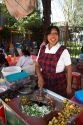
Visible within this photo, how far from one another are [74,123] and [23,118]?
0.40 meters

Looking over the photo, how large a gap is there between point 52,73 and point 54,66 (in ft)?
0.32

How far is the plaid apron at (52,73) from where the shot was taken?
95.4 inches

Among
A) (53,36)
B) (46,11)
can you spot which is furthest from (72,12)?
(53,36)

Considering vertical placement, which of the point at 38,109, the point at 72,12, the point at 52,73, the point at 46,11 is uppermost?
the point at 72,12

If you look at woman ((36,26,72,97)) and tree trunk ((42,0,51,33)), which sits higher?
tree trunk ((42,0,51,33))

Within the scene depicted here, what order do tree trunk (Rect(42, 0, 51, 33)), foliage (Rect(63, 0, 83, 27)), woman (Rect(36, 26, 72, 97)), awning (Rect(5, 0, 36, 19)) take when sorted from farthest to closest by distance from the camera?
foliage (Rect(63, 0, 83, 27)) < tree trunk (Rect(42, 0, 51, 33)) < awning (Rect(5, 0, 36, 19)) < woman (Rect(36, 26, 72, 97))

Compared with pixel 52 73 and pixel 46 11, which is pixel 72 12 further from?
pixel 52 73

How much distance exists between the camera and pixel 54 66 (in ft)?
7.95

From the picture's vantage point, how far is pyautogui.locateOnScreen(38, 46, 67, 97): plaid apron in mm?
2424

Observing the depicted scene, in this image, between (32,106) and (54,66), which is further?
(54,66)

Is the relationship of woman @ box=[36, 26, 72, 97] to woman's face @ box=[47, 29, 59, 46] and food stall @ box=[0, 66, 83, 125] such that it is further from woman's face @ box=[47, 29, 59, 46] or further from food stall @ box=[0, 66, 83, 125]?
food stall @ box=[0, 66, 83, 125]

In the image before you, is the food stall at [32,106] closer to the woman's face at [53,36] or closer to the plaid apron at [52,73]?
the plaid apron at [52,73]

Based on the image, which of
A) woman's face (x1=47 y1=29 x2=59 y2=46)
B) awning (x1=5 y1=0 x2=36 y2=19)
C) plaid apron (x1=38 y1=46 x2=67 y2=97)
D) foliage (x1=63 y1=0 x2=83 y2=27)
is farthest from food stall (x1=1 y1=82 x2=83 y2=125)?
foliage (x1=63 y1=0 x2=83 y2=27)

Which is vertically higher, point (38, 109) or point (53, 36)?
point (53, 36)
